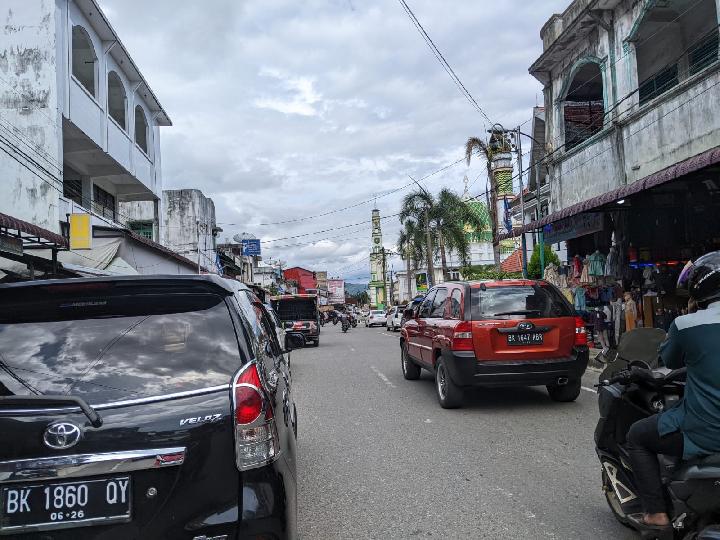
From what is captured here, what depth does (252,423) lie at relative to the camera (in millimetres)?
2535

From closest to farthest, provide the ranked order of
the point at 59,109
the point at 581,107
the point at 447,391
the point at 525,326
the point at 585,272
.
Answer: the point at 525,326, the point at 447,391, the point at 585,272, the point at 59,109, the point at 581,107

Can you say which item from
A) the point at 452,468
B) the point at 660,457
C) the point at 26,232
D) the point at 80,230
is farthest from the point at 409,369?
the point at 80,230

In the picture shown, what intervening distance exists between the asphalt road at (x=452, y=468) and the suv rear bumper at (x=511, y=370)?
460 mm

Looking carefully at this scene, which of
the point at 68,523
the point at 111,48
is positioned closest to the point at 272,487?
the point at 68,523

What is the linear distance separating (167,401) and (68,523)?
58 centimetres

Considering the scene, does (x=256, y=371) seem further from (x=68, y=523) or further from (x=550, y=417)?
(x=550, y=417)

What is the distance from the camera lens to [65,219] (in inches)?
664

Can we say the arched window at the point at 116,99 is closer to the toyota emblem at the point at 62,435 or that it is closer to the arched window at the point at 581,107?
the arched window at the point at 581,107

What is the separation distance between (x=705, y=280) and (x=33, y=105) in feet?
58.5

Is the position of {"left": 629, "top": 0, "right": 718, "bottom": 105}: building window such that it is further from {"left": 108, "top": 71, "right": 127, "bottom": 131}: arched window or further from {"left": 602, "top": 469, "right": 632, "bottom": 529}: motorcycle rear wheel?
{"left": 108, "top": 71, "right": 127, "bottom": 131}: arched window

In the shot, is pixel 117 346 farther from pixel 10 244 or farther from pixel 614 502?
pixel 10 244

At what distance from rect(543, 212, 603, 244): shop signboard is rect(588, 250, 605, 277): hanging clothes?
2.30 feet

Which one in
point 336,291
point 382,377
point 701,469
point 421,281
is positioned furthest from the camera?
point 336,291

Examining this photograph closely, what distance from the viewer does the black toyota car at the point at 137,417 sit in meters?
2.31
